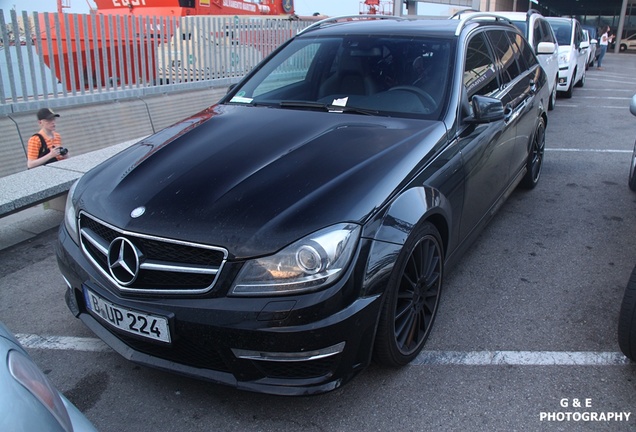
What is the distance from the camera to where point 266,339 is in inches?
87.3

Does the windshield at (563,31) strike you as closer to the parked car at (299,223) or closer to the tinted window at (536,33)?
the tinted window at (536,33)

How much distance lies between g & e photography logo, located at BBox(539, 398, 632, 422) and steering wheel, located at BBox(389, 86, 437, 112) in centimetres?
176

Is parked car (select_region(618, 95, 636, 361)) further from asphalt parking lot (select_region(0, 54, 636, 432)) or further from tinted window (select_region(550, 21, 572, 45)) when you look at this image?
tinted window (select_region(550, 21, 572, 45))

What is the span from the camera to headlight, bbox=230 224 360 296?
7.29ft

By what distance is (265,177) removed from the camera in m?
2.65

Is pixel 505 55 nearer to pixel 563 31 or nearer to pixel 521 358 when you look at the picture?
pixel 521 358

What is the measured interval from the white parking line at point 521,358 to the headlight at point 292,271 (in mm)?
1013

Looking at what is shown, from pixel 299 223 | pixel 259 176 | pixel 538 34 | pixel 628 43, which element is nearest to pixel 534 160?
pixel 259 176

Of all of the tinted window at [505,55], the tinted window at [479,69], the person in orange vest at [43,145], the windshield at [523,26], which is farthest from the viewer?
the windshield at [523,26]

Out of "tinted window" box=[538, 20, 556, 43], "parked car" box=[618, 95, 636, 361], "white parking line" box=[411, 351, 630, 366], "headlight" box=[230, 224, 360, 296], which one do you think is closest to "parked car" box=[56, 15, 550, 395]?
"headlight" box=[230, 224, 360, 296]

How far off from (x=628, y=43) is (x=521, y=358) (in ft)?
145

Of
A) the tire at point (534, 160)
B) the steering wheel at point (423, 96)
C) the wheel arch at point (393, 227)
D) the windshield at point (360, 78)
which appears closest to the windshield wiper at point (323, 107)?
the windshield at point (360, 78)

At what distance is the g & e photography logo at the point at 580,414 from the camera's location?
2506 mm

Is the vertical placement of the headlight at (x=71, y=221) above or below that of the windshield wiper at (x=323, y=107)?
below
